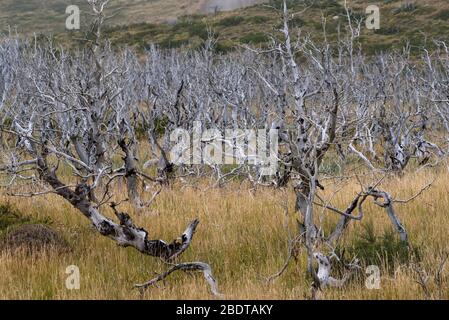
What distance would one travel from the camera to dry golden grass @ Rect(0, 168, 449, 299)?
3.87 metres

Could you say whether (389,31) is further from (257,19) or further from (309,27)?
(257,19)

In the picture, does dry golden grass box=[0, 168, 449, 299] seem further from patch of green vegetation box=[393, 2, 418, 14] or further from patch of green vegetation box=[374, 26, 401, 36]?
patch of green vegetation box=[393, 2, 418, 14]

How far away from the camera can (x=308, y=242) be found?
12.4 feet

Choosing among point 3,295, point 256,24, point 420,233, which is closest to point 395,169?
point 420,233
